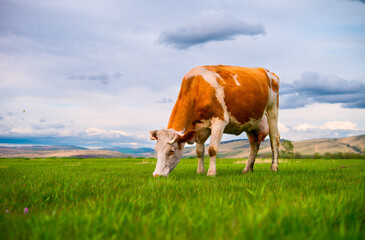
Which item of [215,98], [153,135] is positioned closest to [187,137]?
[153,135]

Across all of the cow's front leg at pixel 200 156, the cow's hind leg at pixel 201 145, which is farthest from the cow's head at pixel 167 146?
the cow's front leg at pixel 200 156

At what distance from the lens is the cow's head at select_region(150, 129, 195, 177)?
20.8ft

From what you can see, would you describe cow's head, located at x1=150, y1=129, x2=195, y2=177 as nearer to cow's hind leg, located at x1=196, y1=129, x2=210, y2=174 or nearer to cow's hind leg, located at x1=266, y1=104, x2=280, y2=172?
cow's hind leg, located at x1=196, y1=129, x2=210, y2=174

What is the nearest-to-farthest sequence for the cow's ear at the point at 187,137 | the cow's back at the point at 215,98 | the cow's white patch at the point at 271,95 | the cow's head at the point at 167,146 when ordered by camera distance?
the cow's head at the point at 167,146 < the cow's ear at the point at 187,137 < the cow's back at the point at 215,98 < the cow's white patch at the point at 271,95

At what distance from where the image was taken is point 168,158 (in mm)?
6477

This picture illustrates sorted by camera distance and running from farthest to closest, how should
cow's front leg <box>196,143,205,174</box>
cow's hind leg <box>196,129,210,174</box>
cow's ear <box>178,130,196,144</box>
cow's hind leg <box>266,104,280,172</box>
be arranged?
1. cow's hind leg <box>266,104,280,172</box>
2. cow's front leg <box>196,143,205,174</box>
3. cow's hind leg <box>196,129,210,174</box>
4. cow's ear <box>178,130,196,144</box>

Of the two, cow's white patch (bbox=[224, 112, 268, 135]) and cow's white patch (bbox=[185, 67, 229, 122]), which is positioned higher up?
cow's white patch (bbox=[185, 67, 229, 122])

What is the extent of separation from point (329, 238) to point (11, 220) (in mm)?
2732

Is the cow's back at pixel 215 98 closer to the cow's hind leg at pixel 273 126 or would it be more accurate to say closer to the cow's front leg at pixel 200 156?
the cow's front leg at pixel 200 156

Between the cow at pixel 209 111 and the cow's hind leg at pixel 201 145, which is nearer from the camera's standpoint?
the cow at pixel 209 111

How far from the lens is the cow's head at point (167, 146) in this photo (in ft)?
20.8

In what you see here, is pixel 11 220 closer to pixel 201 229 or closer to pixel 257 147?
pixel 201 229

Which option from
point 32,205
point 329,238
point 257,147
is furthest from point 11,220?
point 257,147

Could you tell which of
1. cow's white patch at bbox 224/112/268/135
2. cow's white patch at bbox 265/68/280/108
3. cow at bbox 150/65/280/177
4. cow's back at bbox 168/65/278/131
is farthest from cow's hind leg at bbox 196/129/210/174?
cow's white patch at bbox 265/68/280/108
